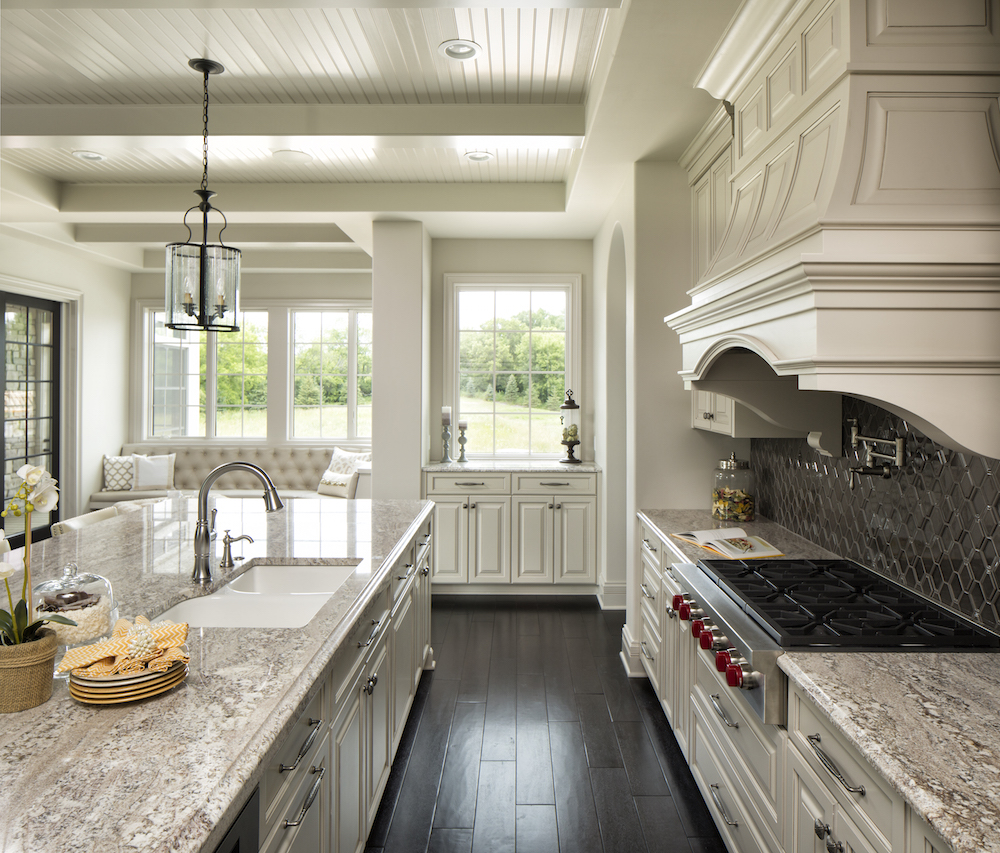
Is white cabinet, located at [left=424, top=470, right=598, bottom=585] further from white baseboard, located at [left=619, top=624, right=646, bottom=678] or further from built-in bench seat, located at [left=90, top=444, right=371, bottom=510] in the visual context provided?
built-in bench seat, located at [left=90, top=444, right=371, bottom=510]

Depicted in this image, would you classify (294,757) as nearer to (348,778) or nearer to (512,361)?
(348,778)

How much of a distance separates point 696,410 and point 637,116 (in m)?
1.43

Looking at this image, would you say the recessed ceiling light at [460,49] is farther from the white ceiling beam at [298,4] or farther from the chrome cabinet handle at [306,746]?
the chrome cabinet handle at [306,746]

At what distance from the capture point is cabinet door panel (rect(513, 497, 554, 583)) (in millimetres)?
→ 4941

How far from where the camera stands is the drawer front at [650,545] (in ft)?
10.1

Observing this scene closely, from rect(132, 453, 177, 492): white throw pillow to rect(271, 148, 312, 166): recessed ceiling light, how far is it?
3935mm

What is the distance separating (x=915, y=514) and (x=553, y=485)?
3019 mm

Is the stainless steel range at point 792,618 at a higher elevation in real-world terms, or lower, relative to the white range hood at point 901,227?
lower

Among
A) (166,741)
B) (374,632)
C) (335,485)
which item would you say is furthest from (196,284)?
(335,485)

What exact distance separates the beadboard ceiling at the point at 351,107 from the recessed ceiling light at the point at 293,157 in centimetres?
3

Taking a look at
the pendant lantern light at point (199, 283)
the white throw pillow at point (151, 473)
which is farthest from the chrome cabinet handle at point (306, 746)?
the white throw pillow at point (151, 473)

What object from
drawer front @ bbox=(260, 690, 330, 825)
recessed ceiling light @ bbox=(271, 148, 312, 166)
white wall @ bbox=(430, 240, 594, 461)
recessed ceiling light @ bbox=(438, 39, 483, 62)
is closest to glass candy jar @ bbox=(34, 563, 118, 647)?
drawer front @ bbox=(260, 690, 330, 825)

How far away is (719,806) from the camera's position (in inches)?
83.6

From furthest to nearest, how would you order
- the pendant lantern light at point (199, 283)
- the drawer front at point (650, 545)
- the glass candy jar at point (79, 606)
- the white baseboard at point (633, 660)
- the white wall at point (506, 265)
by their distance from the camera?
the white wall at point (506, 265) → the white baseboard at point (633, 660) → the drawer front at point (650, 545) → the pendant lantern light at point (199, 283) → the glass candy jar at point (79, 606)
